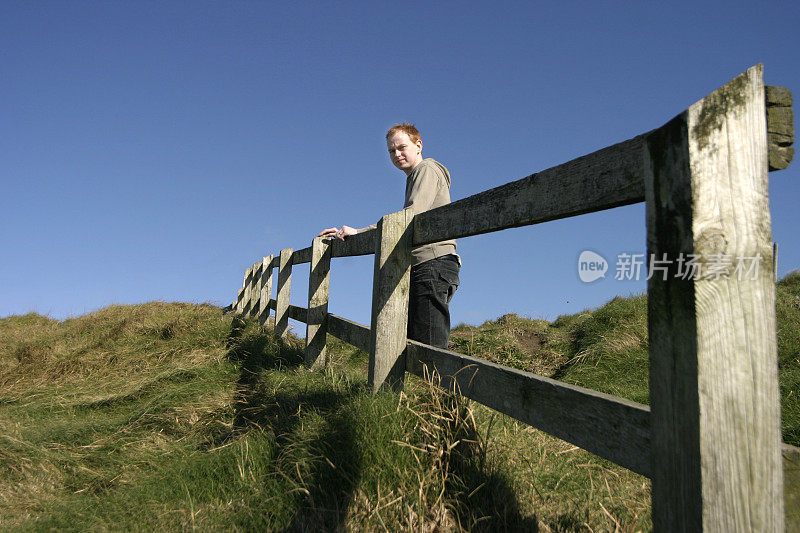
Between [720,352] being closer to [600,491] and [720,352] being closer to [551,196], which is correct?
[551,196]

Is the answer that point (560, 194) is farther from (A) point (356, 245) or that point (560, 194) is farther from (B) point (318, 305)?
(B) point (318, 305)

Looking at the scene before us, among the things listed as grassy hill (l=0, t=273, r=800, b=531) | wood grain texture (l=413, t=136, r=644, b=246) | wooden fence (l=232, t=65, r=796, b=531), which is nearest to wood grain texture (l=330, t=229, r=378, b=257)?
grassy hill (l=0, t=273, r=800, b=531)

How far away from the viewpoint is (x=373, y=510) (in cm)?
224

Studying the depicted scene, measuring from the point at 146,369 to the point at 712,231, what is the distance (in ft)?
20.5

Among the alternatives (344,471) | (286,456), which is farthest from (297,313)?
(344,471)

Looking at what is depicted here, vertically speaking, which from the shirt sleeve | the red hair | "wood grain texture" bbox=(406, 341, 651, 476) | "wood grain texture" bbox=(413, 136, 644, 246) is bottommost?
"wood grain texture" bbox=(406, 341, 651, 476)

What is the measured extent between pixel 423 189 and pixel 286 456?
2.01m

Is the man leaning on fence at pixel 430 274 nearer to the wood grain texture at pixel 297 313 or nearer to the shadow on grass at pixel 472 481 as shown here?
the shadow on grass at pixel 472 481

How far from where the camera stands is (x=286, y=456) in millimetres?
2732

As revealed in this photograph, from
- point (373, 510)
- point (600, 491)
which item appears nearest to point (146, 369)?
point (373, 510)

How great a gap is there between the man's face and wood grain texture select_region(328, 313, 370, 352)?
1441mm

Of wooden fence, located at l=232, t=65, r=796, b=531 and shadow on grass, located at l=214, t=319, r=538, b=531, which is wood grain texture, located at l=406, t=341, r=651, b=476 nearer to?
wooden fence, located at l=232, t=65, r=796, b=531

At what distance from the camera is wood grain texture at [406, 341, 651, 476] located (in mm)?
1665

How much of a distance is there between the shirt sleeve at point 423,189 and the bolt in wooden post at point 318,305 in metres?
2.01
